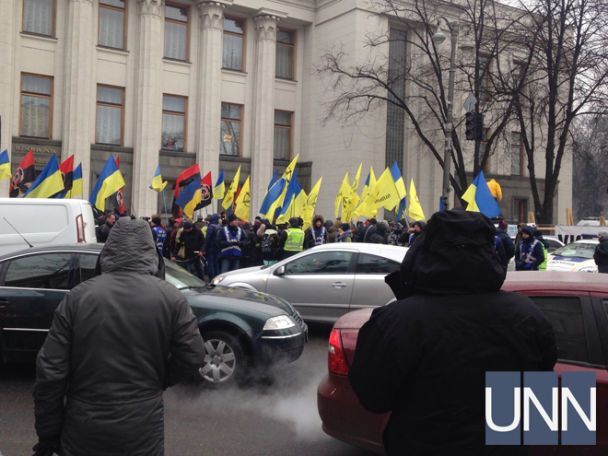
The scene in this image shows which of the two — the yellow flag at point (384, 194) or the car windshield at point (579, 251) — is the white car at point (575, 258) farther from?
the yellow flag at point (384, 194)

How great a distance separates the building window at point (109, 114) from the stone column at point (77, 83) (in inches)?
50.1

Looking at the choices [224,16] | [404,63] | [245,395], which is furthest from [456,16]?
[245,395]

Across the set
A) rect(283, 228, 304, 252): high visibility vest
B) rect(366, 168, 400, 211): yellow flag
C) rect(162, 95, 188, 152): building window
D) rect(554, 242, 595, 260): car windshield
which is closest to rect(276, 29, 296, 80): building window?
rect(162, 95, 188, 152): building window

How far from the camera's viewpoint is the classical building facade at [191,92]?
27.5 metres

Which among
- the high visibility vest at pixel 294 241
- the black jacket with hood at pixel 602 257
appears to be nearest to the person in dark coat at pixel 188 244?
the high visibility vest at pixel 294 241

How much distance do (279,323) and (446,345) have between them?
16.1 feet

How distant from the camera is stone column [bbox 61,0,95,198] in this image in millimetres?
27484

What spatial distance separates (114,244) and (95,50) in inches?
1101

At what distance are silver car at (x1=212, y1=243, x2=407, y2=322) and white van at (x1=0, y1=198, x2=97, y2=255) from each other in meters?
3.29

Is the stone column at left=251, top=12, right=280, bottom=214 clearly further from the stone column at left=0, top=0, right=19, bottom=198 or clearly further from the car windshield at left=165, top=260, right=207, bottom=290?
the car windshield at left=165, top=260, right=207, bottom=290

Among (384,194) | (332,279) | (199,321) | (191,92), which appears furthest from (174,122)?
(199,321)

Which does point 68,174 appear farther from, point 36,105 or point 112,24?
point 112,24

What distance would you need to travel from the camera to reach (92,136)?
2875cm

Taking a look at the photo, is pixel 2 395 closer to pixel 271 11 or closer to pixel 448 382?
pixel 448 382
